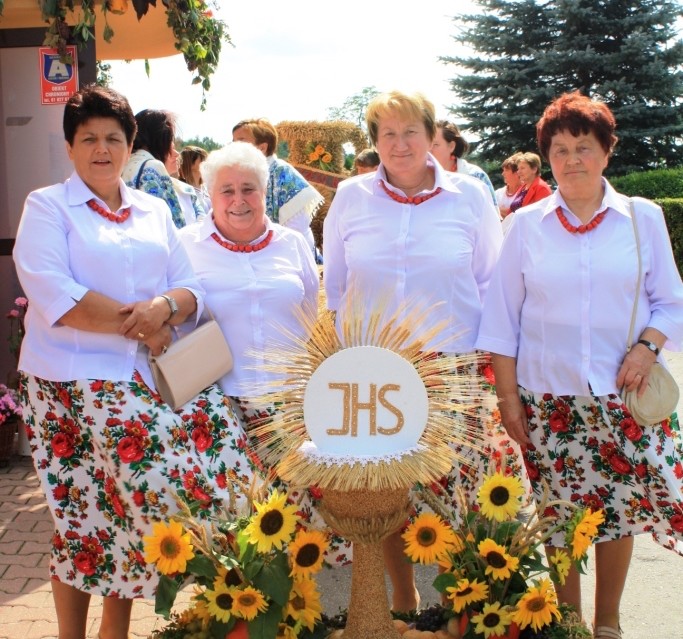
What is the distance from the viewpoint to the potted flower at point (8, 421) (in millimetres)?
6027

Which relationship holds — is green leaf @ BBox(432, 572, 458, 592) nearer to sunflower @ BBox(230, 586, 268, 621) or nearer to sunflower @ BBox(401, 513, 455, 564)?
sunflower @ BBox(401, 513, 455, 564)

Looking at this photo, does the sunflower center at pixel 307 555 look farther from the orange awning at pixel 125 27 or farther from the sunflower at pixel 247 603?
the orange awning at pixel 125 27

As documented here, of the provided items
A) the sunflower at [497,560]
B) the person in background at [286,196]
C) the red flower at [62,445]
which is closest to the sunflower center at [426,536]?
the sunflower at [497,560]

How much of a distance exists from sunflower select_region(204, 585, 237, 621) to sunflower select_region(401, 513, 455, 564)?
1.61ft

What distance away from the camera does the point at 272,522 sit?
2.16 meters

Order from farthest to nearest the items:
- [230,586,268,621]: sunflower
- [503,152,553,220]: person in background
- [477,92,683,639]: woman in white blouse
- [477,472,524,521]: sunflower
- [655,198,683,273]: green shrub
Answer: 1. [655,198,683,273]: green shrub
2. [503,152,553,220]: person in background
3. [477,92,683,639]: woman in white blouse
4. [477,472,524,521]: sunflower
5. [230,586,268,621]: sunflower

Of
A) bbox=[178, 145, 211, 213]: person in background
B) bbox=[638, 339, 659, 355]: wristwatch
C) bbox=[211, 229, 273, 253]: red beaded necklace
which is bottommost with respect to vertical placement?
bbox=[638, 339, 659, 355]: wristwatch

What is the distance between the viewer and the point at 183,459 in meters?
2.85

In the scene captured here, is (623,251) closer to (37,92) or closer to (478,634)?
(478,634)

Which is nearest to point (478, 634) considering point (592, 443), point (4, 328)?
point (592, 443)

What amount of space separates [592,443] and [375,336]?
1.34m

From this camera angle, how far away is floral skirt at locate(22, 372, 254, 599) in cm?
281

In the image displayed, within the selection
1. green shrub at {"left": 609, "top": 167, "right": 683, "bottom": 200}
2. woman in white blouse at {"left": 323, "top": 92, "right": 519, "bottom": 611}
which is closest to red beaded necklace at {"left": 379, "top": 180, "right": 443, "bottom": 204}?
woman in white blouse at {"left": 323, "top": 92, "right": 519, "bottom": 611}

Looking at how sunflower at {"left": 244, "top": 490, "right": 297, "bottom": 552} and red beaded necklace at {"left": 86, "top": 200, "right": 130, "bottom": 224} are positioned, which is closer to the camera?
sunflower at {"left": 244, "top": 490, "right": 297, "bottom": 552}
